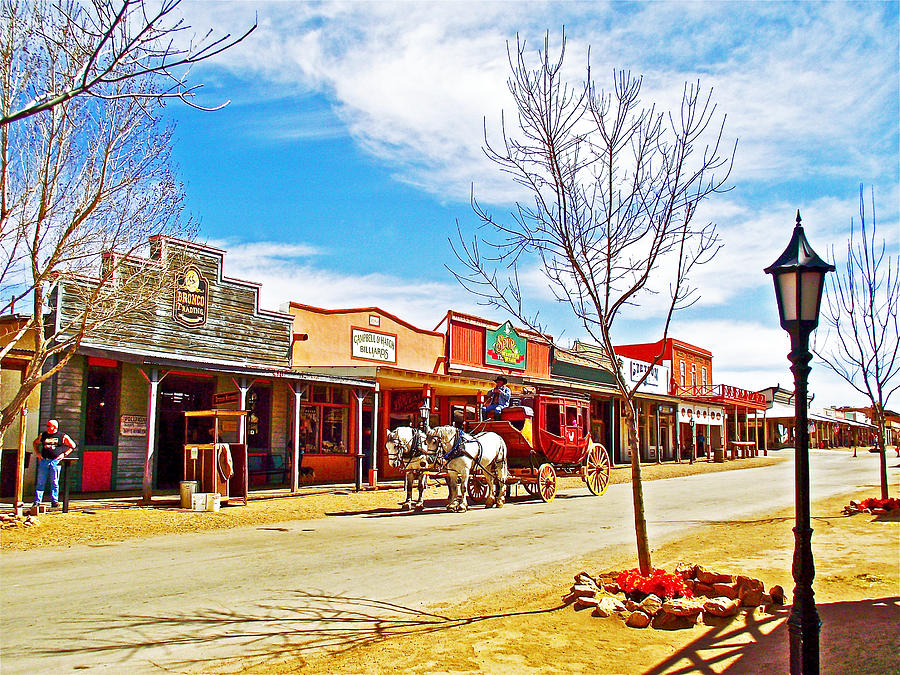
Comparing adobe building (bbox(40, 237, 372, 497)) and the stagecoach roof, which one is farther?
the stagecoach roof

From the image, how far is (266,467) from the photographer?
822 inches

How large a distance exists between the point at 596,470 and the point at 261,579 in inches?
532

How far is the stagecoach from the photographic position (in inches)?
699

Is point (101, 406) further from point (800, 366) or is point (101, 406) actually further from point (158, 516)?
point (800, 366)

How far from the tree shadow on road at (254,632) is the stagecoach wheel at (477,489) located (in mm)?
9977

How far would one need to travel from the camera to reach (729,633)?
20.1 ft

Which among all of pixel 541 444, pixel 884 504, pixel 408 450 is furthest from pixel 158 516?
pixel 884 504

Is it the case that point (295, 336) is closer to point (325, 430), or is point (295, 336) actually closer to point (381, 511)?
point (325, 430)

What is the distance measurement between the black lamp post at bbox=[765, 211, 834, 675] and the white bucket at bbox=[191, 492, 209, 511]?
12.5 metres

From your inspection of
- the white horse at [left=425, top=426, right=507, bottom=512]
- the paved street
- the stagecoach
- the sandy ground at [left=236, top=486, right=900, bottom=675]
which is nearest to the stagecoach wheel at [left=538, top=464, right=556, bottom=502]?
the stagecoach

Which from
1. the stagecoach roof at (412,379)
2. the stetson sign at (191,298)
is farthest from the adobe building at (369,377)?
the stetson sign at (191,298)

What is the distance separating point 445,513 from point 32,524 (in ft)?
24.7

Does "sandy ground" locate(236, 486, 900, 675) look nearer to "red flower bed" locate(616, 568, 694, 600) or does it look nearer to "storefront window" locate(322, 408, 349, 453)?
"red flower bed" locate(616, 568, 694, 600)

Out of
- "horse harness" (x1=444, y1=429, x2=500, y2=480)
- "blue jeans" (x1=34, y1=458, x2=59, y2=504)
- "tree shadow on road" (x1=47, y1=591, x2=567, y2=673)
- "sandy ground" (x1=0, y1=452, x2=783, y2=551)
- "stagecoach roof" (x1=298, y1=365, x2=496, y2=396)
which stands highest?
"stagecoach roof" (x1=298, y1=365, x2=496, y2=396)
